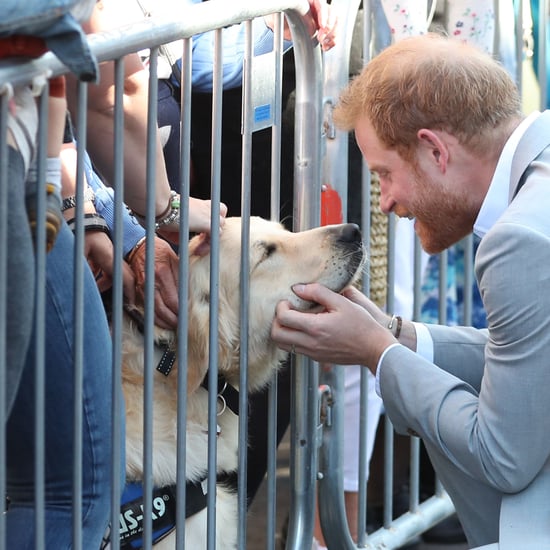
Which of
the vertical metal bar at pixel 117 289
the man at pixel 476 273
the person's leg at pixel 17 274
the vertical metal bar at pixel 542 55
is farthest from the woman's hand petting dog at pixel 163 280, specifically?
the vertical metal bar at pixel 542 55

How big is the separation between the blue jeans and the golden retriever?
39 centimetres

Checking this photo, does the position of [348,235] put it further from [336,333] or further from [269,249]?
[336,333]

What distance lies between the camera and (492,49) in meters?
3.62

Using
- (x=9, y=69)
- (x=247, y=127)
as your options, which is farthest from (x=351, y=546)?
(x=9, y=69)

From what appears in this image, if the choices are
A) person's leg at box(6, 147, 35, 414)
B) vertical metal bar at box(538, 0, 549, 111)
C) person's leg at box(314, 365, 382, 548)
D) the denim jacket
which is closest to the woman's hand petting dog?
person's leg at box(6, 147, 35, 414)

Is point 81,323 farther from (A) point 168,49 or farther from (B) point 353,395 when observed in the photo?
(B) point 353,395

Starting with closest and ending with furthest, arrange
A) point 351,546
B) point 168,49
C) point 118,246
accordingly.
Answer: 1. point 118,246
2. point 168,49
3. point 351,546

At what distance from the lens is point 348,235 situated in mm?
2646

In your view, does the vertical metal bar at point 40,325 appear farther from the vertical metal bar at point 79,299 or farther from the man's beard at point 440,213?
the man's beard at point 440,213

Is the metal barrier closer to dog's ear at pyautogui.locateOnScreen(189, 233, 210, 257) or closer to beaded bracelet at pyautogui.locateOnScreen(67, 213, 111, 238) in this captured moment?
dog's ear at pyautogui.locateOnScreen(189, 233, 210, 257)

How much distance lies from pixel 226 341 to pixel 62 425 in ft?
2.19

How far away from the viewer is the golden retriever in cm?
252

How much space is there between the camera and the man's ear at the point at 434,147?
2418mm

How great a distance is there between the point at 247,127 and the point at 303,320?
1.54 ft
